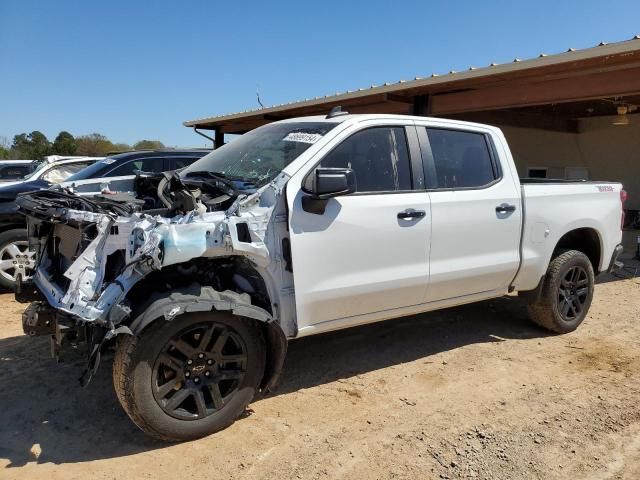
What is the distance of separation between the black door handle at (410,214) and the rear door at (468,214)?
0.46ft

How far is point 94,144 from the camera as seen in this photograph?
4916 cm

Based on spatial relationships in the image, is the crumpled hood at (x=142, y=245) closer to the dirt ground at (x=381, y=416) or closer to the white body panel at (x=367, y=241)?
the white body panel at (x=367, y=241)

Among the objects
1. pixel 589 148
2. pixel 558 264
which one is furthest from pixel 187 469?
pixel 589 148

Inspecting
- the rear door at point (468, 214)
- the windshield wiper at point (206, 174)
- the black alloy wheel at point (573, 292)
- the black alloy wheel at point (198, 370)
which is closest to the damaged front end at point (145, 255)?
the windshield wiper at point (206, 174)

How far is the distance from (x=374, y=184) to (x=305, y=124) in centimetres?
76

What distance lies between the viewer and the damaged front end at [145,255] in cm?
299

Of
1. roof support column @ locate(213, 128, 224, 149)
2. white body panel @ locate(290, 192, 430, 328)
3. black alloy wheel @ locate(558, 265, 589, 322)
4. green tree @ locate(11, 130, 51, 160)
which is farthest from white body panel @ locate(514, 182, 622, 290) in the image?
green tree @ locate(11, 130, 51, 160)

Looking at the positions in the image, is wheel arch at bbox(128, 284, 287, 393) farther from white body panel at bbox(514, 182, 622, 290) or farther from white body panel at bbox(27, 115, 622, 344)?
white body panel at bbox(514, 182, 622, 290)

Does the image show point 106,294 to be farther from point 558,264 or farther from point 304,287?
point 558,264

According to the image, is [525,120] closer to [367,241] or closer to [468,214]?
[468,214]

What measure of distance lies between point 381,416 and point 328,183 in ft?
5.35

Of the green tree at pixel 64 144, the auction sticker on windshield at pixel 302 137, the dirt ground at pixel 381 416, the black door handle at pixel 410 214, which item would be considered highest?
the green tree at pixel 64 144

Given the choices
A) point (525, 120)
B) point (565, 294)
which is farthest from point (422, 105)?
point (565, 294)

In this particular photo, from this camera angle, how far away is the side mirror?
135 inches
